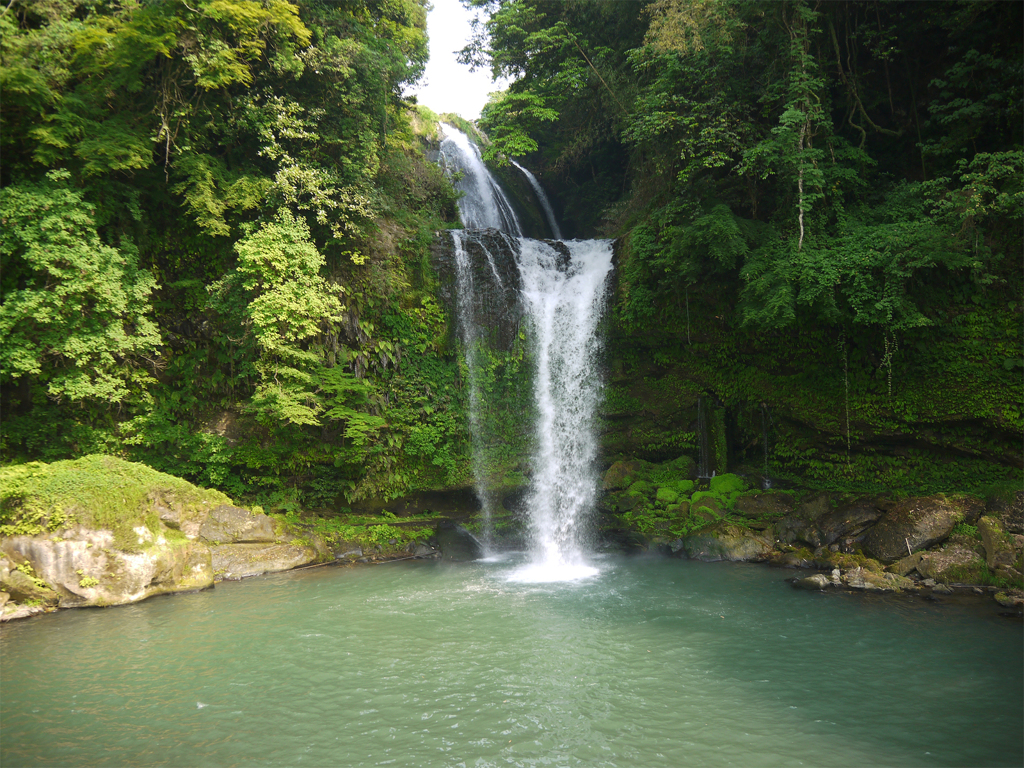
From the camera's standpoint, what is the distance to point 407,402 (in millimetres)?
12633

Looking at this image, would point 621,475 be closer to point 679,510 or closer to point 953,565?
point 679,510

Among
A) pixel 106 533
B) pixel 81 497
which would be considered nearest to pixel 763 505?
pixel 106 533

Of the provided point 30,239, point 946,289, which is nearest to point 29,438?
point 30,239

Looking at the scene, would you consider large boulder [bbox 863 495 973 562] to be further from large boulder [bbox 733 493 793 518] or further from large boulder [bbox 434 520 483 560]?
large boulder [bbox 434 520 483 560]

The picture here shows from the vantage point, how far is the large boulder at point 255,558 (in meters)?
9.98

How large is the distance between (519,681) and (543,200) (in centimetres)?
1905

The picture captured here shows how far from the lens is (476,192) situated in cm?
1939

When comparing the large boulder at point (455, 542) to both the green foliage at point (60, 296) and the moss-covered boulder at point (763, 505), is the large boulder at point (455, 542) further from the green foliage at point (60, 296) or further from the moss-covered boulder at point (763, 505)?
the green foliage at point (60, 296)

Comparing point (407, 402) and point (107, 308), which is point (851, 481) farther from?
point (107, 308)

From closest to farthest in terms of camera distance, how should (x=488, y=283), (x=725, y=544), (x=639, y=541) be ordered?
(x=725, y=544)
(x=639, y=541)
(x=488, y=283)

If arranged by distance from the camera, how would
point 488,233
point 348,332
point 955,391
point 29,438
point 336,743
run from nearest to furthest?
point 336,743 < point 955,391 < point 29,438 < point 348,332 < point 488,233

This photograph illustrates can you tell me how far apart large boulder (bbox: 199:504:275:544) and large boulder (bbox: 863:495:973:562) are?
10726 millimetres

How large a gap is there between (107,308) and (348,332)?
169 inches

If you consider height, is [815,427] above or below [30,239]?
below
